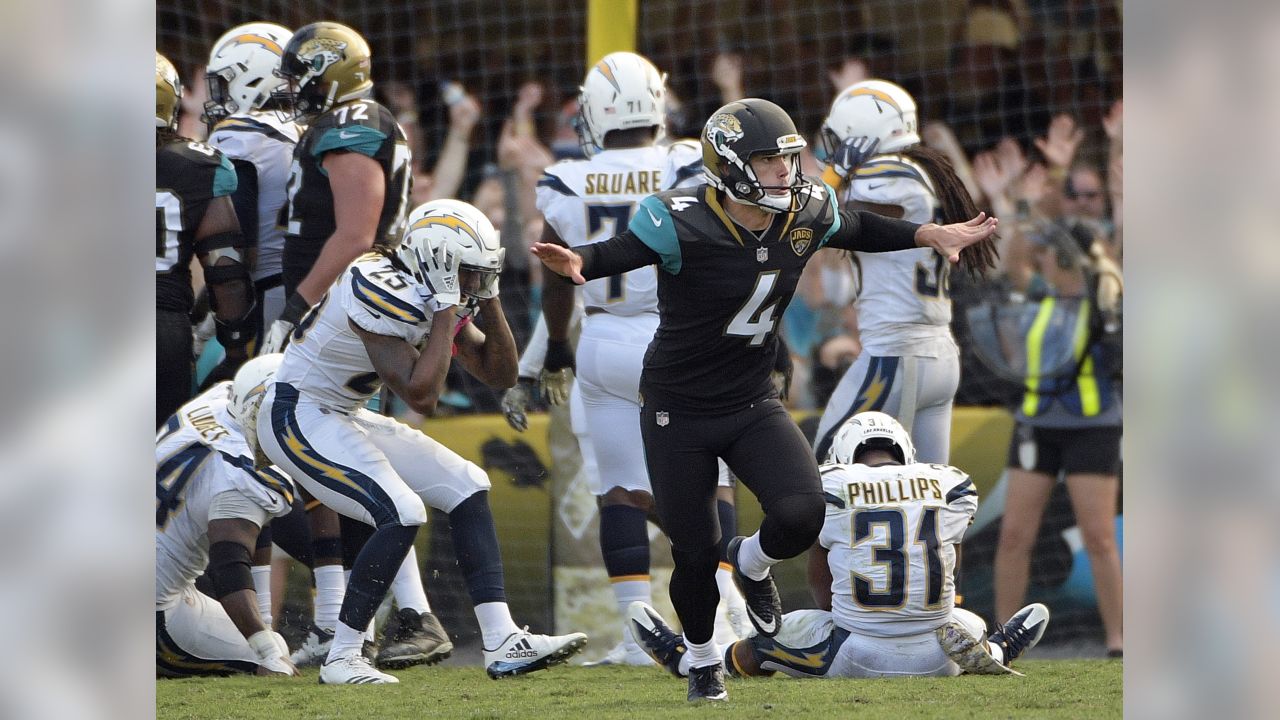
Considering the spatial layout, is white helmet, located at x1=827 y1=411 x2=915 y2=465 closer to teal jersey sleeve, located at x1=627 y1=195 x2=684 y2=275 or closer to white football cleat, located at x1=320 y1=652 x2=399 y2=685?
teal jersey sleeve, located at x1=627 y1=195 x2=684 y2=275

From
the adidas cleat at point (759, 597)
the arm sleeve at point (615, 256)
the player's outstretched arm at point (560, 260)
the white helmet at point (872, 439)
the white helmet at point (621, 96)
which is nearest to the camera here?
the player's outstretched arm at point (560, 260)

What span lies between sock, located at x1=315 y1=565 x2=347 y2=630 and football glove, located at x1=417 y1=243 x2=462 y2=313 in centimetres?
134

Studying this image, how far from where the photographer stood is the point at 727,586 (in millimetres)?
6254

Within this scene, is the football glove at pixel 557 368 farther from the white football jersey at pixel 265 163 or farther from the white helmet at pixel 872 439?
the white helmet at pixel 872 439

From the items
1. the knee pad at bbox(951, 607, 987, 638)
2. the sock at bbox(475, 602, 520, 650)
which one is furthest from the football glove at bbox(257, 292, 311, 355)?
the knee pad at bbox(951, 607, 987, 638)

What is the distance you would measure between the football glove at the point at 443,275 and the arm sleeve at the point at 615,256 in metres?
0.86

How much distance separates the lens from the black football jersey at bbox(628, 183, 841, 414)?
461cm

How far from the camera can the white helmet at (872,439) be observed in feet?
18.4

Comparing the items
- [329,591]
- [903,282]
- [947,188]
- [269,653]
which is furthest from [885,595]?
[269,653]

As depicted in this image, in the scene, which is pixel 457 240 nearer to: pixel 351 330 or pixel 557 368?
pixel 351 330

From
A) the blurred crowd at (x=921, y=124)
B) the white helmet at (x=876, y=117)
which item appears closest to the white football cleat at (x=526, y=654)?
the white helmet at (x=876, y=117)

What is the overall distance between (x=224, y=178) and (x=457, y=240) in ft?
4.99

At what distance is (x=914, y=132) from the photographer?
664 cm
